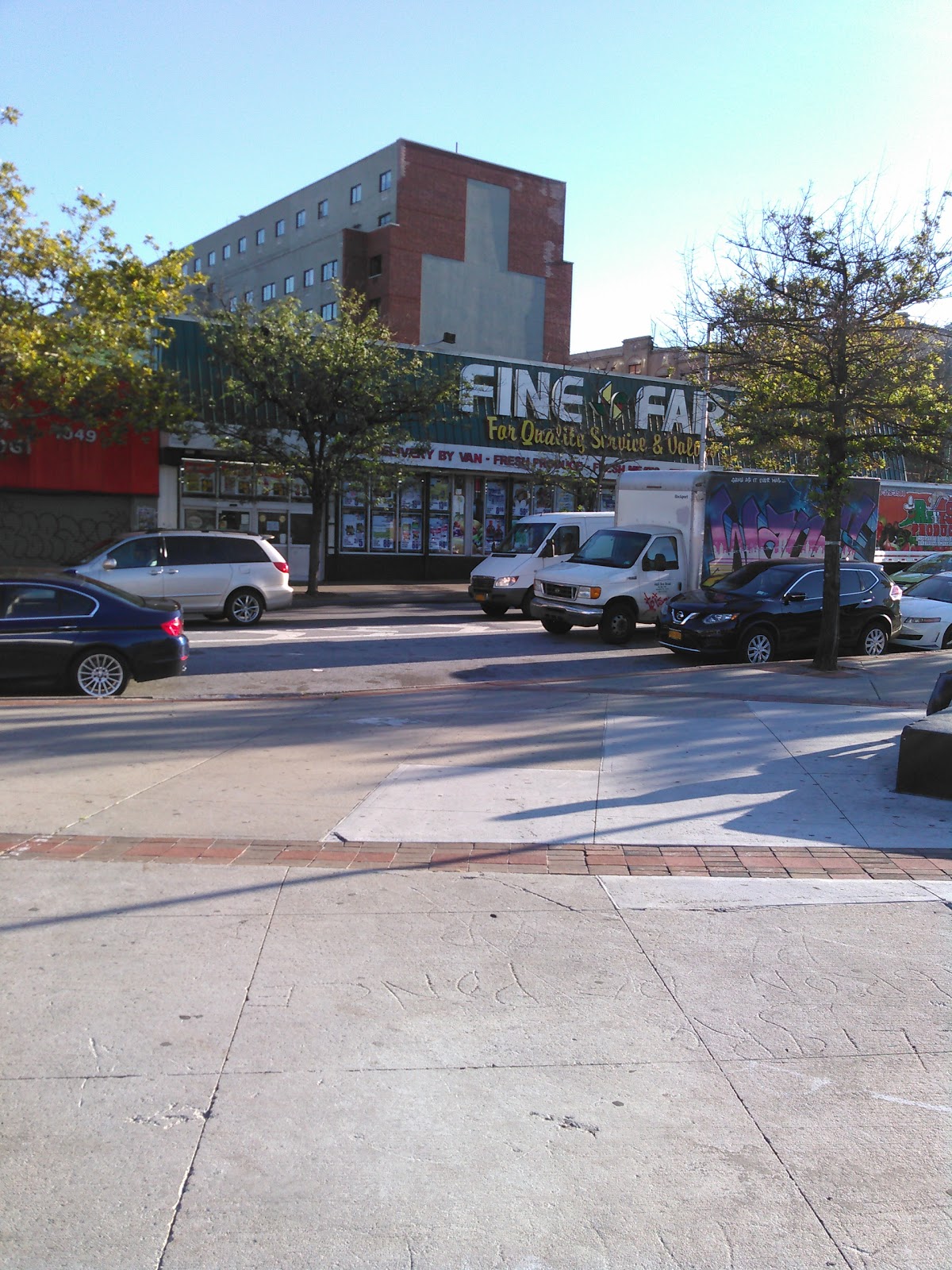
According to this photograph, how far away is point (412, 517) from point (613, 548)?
15.7 m

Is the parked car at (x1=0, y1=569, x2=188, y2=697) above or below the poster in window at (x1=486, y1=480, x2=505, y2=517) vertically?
below

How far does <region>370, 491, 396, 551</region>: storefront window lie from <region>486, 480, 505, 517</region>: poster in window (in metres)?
3.50

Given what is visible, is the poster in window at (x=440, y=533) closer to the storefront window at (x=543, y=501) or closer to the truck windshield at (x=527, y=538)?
the storefront window at (x=543, y=501)

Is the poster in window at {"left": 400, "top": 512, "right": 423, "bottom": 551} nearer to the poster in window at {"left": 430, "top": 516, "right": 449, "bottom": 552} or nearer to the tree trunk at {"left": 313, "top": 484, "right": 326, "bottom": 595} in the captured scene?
the poster in window at {"left": 430, "top": 516, "right": 449, "bottom": 552}

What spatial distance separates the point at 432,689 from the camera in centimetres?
1285

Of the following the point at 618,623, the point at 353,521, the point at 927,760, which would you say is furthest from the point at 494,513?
the point at 927,760

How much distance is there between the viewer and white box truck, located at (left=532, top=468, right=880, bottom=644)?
18.1 metres

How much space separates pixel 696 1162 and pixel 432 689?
9.60 m

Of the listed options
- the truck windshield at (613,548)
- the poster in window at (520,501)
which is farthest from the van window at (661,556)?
the poster in window at (520,501)

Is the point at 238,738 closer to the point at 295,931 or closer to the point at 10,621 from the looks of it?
the point at 10,621

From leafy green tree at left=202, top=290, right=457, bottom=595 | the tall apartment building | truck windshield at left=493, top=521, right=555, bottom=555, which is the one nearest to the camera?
truck windshield at left=493, top=521, right=555, bottom=555

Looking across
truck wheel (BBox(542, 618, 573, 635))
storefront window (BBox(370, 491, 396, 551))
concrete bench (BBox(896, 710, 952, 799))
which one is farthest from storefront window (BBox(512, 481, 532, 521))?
concrete bench (BBox(896, 710, 952, 799))

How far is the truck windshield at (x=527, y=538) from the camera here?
22.1 m

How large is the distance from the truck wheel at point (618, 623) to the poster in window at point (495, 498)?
682 inches
